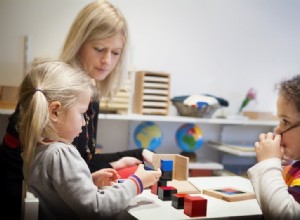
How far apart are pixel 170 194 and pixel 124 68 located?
492 millimetres

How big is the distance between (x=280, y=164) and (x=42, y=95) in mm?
446

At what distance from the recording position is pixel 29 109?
65 cm

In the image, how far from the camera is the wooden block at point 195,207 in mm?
640

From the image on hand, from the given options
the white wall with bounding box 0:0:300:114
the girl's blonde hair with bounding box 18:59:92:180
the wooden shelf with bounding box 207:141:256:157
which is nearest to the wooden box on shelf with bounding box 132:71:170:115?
the white wall with bounding box 0:0:300:114

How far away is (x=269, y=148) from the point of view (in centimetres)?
69

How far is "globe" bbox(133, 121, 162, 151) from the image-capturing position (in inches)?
59.7

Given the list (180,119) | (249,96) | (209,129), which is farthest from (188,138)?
(249,96)

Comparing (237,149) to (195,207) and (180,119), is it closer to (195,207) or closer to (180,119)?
(180,119)

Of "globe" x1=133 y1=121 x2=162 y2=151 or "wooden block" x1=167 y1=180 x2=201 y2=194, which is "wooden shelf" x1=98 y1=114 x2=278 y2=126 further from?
"wooden block" x1=167 y1=180 x2=201 y2=194

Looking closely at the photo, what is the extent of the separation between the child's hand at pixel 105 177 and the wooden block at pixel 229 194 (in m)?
0.21

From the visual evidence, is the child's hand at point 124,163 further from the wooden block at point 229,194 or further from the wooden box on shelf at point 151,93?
the wooden box on shelf at point 151,93

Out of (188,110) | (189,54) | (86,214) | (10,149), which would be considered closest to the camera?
(86,214)

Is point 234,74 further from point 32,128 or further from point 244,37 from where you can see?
point 32,128

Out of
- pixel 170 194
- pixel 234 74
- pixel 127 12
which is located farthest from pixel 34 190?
pixel 234 74
